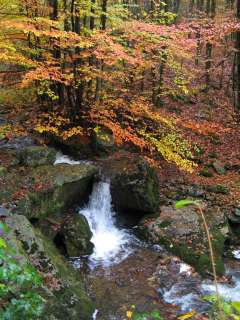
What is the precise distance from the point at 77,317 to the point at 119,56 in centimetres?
667

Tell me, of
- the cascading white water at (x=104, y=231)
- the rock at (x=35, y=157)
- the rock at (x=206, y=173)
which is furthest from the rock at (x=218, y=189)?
the rock at (x=35, y=157)

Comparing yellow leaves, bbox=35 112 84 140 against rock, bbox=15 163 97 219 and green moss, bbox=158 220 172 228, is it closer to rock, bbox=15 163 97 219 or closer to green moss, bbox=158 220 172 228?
rock, bbox=15 163 97 219

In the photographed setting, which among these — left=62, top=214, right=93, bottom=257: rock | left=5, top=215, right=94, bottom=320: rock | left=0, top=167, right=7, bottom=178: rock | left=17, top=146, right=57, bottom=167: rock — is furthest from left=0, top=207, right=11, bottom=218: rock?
left=17, top=146, right=57, bottom=167: rock

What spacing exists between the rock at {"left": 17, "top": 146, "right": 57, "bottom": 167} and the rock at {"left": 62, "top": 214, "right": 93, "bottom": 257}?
2324mm

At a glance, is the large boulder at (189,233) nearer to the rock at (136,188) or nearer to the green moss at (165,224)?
the green moss at (165,224)

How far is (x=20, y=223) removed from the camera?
26.8ft

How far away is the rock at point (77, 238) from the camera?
408 inches

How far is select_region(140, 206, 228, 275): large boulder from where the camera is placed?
34.2ft

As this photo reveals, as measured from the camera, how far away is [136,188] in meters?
12.0

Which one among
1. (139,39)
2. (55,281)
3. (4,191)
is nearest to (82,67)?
(139,39)

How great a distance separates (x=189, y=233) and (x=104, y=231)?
2577 mm

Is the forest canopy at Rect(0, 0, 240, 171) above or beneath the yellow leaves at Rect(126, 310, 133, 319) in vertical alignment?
above

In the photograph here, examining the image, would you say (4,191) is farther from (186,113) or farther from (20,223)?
(186,113)

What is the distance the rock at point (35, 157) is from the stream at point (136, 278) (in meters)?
2.08
